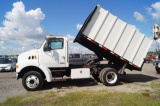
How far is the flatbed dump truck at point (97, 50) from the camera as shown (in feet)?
33.7

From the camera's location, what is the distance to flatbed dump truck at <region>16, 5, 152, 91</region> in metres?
10.3

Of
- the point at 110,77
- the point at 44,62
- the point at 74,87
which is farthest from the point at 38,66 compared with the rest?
the point at 110,77

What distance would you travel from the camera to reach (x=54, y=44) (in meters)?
10.6

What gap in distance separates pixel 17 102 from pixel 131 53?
6729 mm

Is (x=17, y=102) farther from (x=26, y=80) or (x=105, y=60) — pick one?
(x=105, y=60)

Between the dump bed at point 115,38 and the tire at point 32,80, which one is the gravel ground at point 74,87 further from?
the dump bed at point 115,38

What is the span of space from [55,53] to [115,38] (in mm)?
3399

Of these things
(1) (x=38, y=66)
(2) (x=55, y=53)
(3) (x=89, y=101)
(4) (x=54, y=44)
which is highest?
(4) (x=54, y=44)

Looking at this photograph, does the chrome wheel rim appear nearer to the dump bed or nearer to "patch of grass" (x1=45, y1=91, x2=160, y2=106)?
the dump bed

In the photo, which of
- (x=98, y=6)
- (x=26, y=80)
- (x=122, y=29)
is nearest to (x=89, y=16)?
Result: (x=98, y=6)

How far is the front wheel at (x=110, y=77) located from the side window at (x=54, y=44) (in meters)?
2.87

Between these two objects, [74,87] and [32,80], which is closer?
[32,80]

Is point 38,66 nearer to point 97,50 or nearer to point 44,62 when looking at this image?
point 44,62

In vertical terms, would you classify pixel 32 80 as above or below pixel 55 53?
below
